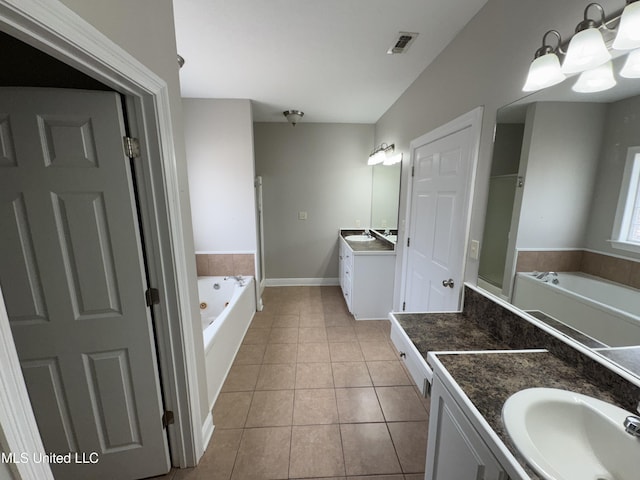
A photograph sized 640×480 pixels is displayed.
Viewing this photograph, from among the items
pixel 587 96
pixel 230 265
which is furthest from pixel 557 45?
pixel 230 265

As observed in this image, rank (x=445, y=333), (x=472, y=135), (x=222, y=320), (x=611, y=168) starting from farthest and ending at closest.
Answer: (x=222, y=320) < (x=472, y=135) < (x=445, y=333) < (x=611, y=168)

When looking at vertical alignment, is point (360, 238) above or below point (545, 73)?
below

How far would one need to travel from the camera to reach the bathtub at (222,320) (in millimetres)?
1913

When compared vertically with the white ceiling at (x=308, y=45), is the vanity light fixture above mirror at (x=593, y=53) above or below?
below

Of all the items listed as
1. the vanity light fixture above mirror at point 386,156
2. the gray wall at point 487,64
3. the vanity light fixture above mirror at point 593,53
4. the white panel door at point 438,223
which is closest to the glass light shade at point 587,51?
the vanity light fixture above mirror at point 593,53

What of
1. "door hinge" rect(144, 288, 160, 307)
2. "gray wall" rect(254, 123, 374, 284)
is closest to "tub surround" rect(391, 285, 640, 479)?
"door hinge" rect(144, 288, 160, 307)

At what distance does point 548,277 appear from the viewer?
1127 mm

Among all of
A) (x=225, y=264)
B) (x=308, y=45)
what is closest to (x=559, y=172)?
(x=308, y=45)

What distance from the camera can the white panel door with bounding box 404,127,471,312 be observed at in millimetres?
1672

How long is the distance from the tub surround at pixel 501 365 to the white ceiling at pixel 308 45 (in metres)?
1.74

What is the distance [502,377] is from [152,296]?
1.56 meters

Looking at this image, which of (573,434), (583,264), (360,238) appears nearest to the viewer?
(573,434)

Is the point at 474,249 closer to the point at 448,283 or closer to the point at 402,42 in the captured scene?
the point at 448,283

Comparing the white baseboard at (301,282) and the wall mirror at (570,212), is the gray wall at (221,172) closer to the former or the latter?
the white baseboard at (301,282)
